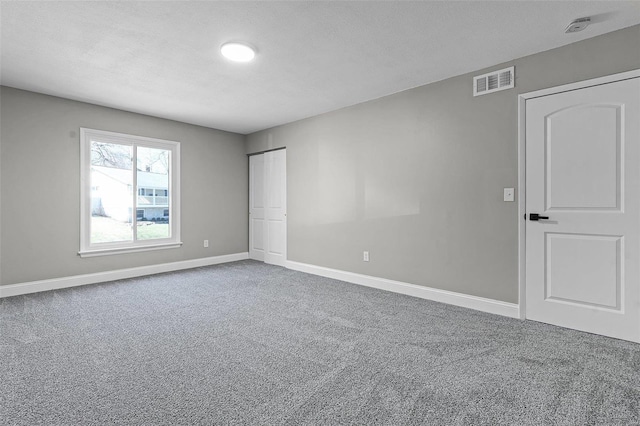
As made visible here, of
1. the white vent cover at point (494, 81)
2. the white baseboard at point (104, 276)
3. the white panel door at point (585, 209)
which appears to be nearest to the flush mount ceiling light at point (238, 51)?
the white vent cover at point (494, 81)

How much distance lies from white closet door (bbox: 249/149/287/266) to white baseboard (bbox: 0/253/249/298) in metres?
0.62

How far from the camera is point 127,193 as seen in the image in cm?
475

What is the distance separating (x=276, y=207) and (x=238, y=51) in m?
3.18

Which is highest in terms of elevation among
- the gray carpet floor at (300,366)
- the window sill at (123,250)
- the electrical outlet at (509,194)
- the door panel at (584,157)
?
the door panel at (584,157)

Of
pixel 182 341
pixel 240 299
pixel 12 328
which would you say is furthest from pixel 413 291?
pixel 12 328

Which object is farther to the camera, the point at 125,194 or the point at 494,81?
the point at 125,194

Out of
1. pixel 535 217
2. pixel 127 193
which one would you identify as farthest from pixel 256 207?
pixel 535 217

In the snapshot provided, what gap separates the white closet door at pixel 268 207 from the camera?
18.2 feet

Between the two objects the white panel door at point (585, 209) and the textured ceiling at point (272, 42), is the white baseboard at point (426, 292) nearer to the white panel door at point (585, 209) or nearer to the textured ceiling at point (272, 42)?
the white panel door at point (585, 209)

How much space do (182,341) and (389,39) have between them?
3008 millimetres

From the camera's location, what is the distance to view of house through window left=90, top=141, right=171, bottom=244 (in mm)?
4449

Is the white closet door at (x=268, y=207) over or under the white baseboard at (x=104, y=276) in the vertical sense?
over

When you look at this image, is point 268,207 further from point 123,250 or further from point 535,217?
point 535,217

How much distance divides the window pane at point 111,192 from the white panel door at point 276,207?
7.20 feet
